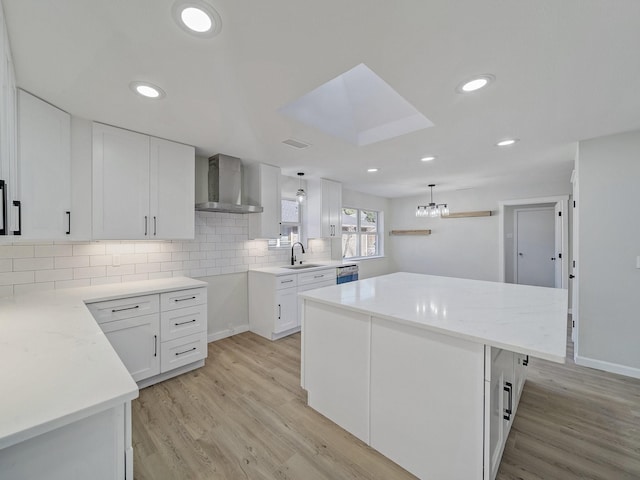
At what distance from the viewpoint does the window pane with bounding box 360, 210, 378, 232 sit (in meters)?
6.15

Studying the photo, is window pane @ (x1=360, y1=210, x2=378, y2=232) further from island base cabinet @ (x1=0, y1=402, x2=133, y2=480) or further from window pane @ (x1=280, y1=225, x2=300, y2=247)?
island base cabinet @ (x1=0, y1=402, x2=133, y2=480)

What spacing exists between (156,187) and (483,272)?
227 inches

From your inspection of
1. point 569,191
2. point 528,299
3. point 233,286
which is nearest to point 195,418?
point 233,286

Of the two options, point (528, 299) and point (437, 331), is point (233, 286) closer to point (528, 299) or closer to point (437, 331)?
point (437, 331)

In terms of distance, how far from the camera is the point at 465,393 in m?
1.30

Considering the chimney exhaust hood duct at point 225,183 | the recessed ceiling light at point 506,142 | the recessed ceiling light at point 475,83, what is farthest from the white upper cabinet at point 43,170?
the recessed ceiling light at point 506,142

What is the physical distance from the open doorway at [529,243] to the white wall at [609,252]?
2429 mm

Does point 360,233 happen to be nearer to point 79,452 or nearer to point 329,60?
point 329,60

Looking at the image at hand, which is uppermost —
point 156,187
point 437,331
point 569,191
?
point 569,191

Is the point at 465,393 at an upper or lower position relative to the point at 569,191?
lower

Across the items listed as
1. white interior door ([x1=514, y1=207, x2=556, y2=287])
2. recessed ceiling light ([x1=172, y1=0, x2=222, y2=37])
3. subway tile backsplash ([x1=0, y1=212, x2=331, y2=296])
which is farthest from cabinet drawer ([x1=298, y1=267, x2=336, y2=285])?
white interior door ([x1=514, y1=207, x2=556, y2=287])

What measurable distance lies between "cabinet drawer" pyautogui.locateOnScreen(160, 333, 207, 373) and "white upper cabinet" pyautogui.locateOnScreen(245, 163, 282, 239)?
1.51m

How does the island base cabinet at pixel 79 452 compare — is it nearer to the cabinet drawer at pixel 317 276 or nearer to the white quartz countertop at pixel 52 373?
the white quartz countertop at pixel 52 373

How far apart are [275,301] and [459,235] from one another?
4.33 metres
